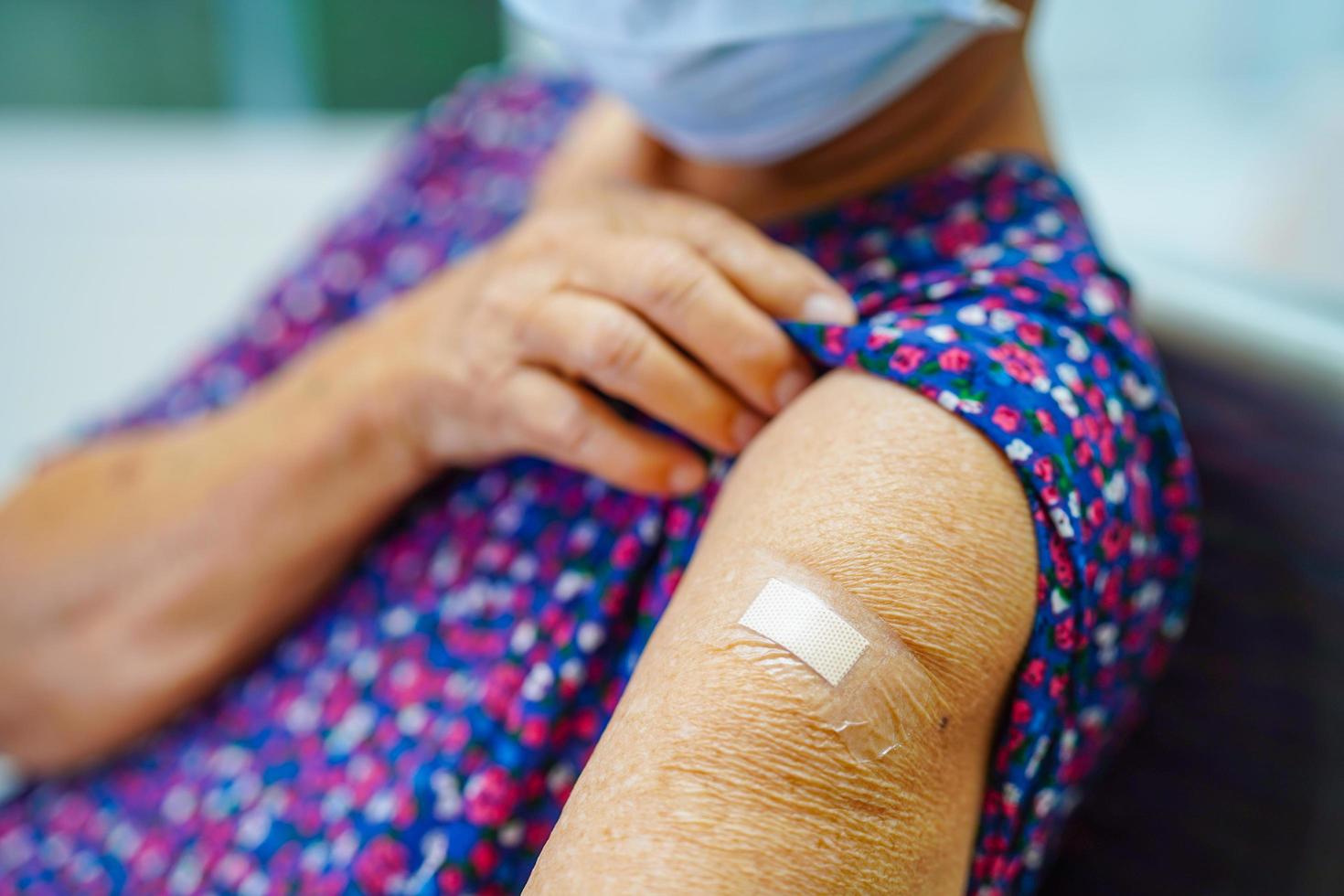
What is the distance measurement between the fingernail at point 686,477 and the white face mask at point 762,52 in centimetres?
21

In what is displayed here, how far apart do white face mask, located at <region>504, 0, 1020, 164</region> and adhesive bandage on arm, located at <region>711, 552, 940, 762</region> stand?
0.30m

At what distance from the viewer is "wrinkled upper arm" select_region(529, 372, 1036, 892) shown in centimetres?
41

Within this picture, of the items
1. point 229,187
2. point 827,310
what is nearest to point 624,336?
point 827,310

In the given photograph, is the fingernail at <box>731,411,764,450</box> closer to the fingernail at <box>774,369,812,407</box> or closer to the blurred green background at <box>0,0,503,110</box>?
the fingernail at <box>774,369,812,407</box>

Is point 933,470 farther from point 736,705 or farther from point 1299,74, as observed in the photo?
point 1299,74

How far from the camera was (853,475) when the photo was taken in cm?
47

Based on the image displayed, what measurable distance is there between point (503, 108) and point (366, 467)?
1.55 ft

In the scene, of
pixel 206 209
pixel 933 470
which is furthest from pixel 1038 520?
pixel 206 209

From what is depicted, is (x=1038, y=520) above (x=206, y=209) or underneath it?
above

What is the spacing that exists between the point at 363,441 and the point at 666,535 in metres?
0.26

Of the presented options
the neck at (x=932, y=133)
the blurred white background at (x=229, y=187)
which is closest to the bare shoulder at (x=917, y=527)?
the neck at (x=932, y=133)

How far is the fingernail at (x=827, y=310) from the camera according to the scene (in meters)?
0.57

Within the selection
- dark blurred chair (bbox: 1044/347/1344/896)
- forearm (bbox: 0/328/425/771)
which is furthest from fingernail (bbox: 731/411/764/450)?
dark blurred chair (bbox: 1044/347/1344/896)

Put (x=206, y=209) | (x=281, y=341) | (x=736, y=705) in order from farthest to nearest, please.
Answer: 1. (x=206, y=209)
2. (x=281, y=341)
3. (x=736, y=705)
